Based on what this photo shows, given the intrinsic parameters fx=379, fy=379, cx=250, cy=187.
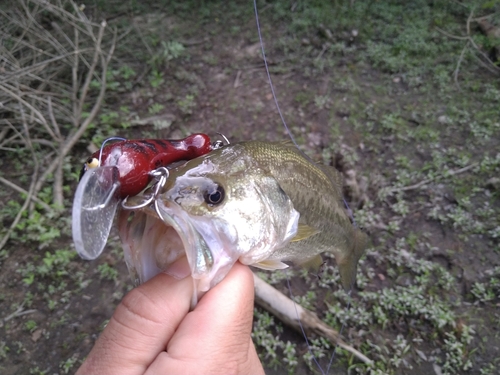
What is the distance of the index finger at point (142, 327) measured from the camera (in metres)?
1.14

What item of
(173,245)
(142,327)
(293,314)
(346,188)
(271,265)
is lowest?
(293,314)

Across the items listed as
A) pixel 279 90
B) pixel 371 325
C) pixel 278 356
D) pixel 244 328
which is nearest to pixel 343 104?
pixel 279 90

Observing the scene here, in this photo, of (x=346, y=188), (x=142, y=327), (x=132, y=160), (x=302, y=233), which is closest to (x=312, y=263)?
(x=302, y=233)

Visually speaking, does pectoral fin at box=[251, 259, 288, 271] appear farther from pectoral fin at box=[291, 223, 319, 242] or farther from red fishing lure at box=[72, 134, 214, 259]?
red fishing lure at box=[72, 134, 214, 259]

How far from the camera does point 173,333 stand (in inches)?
47.8

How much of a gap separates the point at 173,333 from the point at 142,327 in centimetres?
11

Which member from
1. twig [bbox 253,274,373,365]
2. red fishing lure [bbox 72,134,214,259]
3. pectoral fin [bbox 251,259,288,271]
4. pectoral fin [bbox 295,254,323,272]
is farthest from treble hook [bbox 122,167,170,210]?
twig [bbox 253,274,373,365]

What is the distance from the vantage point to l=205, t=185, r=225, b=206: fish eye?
1.16m

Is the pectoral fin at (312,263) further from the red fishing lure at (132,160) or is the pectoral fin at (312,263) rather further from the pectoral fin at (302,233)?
the red fishing lure at (132,160)

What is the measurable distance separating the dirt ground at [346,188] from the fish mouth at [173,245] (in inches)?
74.4

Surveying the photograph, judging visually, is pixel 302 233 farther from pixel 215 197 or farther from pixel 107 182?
pixel 107 182

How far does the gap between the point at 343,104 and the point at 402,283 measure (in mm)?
2392

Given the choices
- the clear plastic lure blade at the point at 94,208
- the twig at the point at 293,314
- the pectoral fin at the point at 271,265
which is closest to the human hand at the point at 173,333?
the pectoral fin at the point at 271,265

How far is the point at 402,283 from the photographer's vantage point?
309 centimetres
